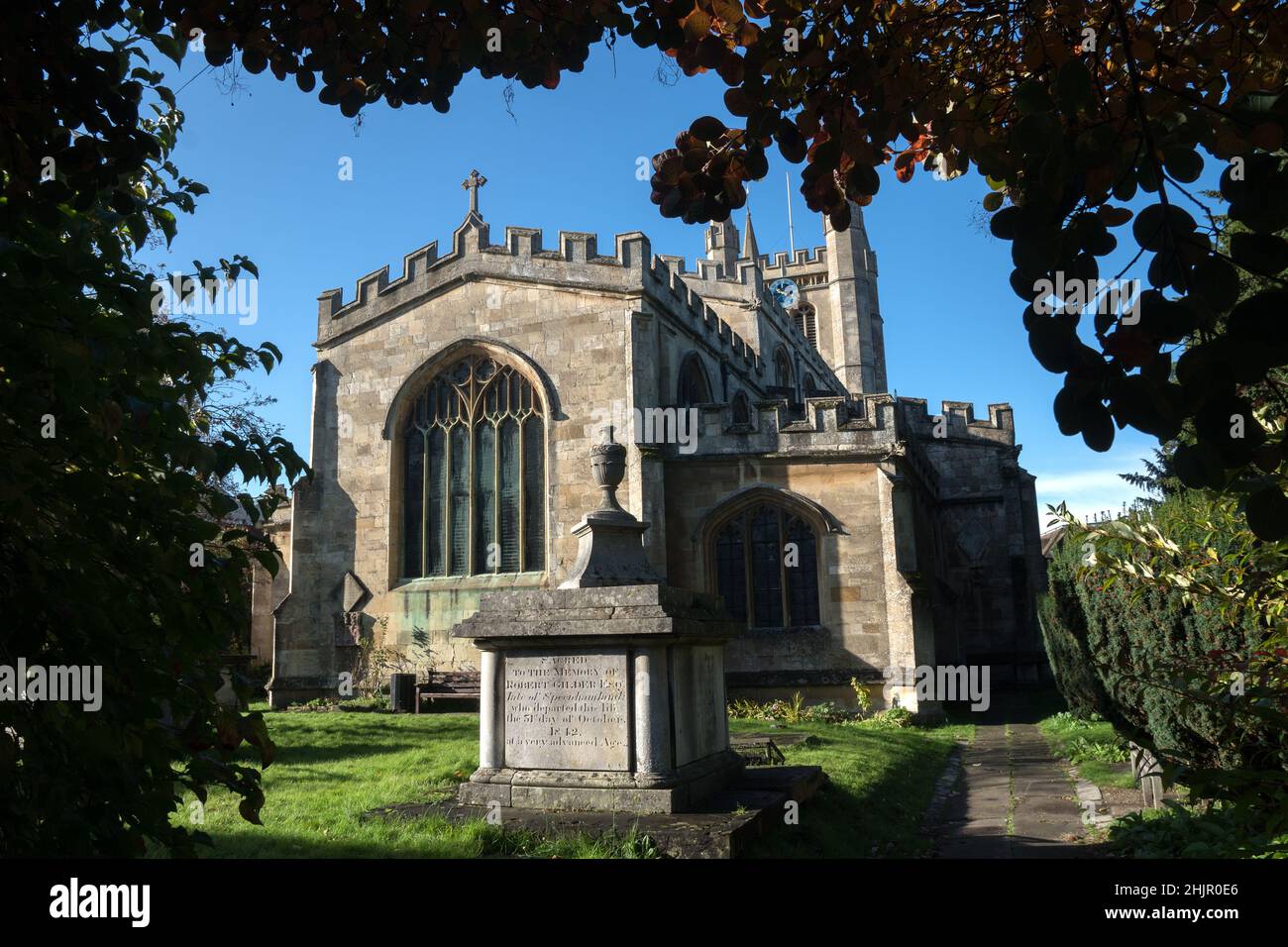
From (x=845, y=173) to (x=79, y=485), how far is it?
2.63 metres

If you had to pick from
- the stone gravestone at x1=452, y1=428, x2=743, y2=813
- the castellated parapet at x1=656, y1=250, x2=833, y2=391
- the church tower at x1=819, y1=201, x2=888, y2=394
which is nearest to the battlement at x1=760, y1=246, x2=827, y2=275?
the church tower at x1=819, y1=201, x2=888, y2=394

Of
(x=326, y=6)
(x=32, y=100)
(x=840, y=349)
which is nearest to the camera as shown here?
(x=32, y=100)

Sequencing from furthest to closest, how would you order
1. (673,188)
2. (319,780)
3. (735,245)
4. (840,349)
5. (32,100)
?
(840,349) → (735,245) → (319,780) → (673,188) → (32,100)

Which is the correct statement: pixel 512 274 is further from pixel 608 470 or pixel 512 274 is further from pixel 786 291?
pixel 786 291

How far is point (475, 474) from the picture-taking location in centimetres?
1955

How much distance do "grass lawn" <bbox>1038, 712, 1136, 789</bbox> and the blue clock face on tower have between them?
32.9 m

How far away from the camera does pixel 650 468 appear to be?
17.7 meters

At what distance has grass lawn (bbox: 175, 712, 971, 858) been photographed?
6.09 meters

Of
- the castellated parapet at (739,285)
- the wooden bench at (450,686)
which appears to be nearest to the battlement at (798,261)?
the castellated parapet at (739,285)

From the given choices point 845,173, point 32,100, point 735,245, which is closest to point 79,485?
point 32,100

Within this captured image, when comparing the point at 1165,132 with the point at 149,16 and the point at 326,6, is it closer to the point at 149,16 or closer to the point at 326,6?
the point at 326,6

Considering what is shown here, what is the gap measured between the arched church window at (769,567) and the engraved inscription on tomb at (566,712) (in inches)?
426

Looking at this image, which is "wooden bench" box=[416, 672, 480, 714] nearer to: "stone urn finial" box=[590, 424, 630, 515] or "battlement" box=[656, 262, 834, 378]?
"stone urn finial" box=[590, 424, 630, 515]
